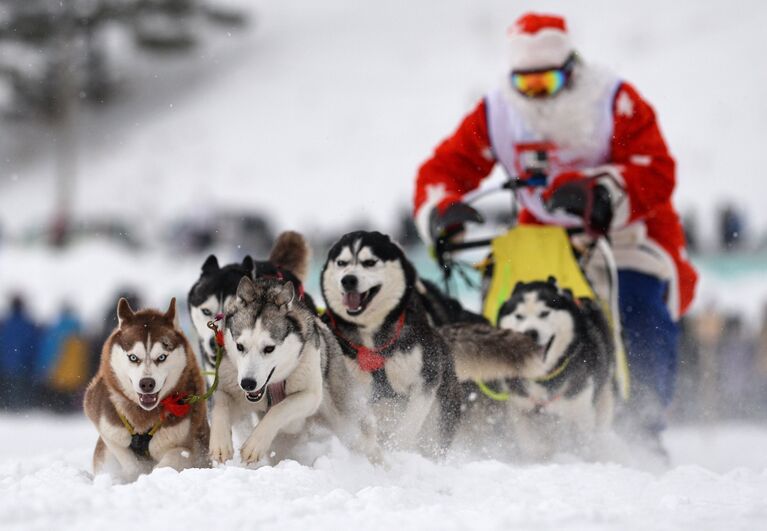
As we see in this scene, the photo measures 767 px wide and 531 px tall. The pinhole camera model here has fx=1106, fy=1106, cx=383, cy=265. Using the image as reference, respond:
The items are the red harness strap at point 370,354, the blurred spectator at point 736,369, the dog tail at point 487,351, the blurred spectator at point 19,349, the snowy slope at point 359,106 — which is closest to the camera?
the red harness strap at point 370,354

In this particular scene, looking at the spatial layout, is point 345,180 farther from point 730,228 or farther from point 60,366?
point 60,366

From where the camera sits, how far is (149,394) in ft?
10.5

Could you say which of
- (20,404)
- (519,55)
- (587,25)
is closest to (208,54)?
(587,25)

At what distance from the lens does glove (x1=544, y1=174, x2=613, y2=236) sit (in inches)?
168

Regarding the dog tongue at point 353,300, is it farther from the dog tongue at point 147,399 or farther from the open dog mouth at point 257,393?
the dog tongue at point 147,399

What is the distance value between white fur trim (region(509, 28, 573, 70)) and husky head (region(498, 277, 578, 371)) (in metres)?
0.91

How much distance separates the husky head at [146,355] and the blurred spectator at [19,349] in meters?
5.39

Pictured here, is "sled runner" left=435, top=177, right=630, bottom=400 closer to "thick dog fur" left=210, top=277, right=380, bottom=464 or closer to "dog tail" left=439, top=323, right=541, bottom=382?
"dog tail" left=439, top=323, right=541, bottom=382

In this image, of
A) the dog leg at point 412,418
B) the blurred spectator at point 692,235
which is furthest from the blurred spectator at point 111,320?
the blurred spectator at point 692,235

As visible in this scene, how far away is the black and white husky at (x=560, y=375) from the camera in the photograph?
14.0 feet

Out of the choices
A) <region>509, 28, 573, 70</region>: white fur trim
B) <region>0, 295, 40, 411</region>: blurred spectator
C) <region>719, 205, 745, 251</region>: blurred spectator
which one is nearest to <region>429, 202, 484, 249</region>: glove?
<region>509, 28, 573, 70</region>: white fur trim

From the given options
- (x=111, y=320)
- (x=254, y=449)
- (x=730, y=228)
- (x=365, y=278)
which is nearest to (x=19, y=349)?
(x=111, y=320)

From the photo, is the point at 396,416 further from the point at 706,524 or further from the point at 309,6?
the point at 309,6

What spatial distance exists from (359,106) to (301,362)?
79.2 feet
